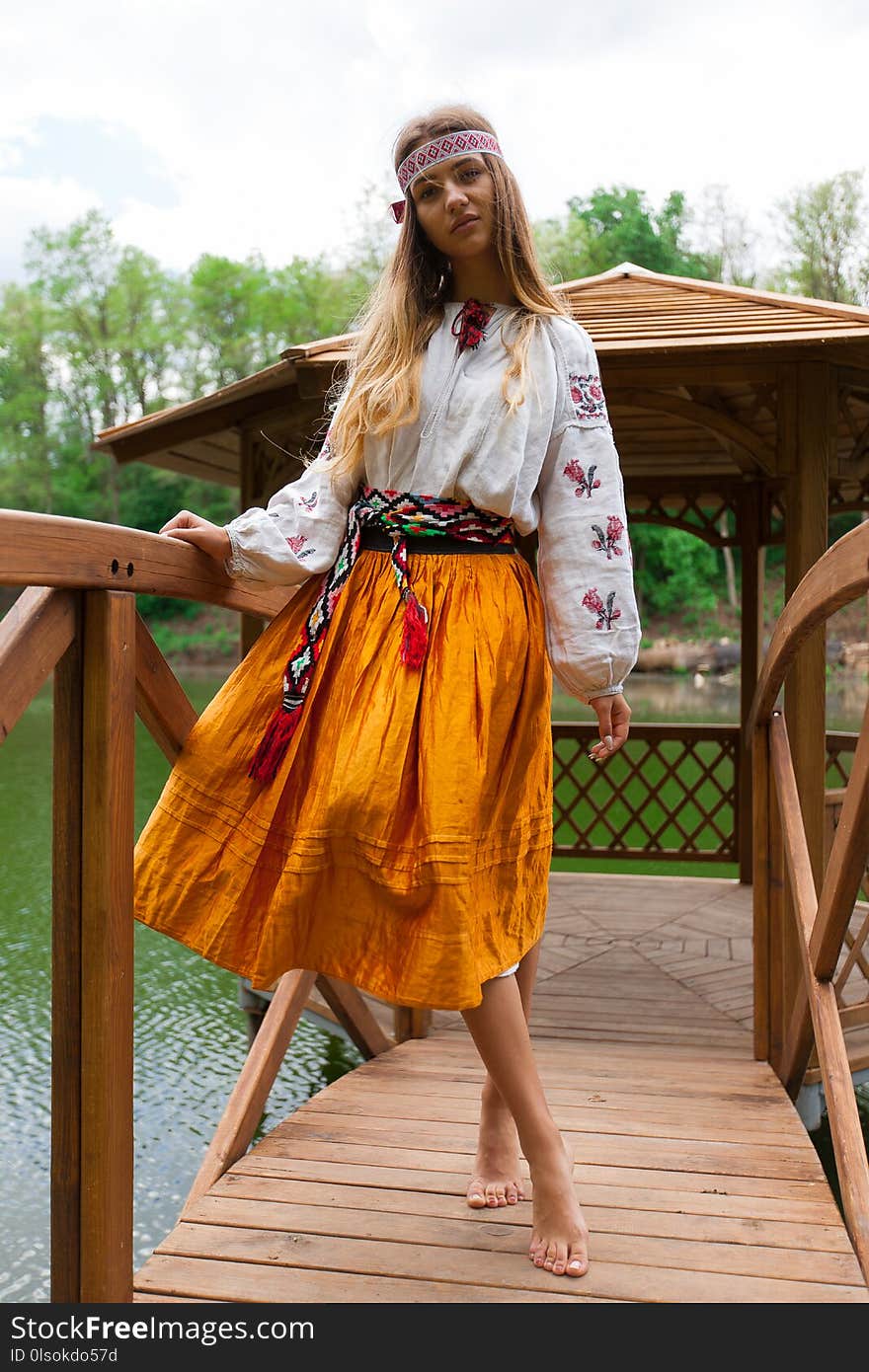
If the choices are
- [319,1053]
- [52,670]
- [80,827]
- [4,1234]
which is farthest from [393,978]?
[319,1053]

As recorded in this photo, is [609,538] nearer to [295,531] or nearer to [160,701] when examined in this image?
[295,531]

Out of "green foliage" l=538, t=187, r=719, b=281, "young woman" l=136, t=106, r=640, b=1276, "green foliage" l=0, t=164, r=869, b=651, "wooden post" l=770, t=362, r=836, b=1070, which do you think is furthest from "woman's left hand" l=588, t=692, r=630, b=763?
"green foliage" l=538, t=187, r=719, b=281

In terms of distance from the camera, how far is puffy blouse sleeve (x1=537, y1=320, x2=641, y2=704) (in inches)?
59.6

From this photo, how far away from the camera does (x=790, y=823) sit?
226cm

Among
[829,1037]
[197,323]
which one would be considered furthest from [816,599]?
[197,323]

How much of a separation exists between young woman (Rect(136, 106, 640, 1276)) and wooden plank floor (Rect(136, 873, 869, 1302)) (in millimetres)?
111

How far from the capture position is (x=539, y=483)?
1591 millimetres

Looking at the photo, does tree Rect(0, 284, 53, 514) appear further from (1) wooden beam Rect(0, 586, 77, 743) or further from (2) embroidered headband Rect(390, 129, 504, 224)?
(1) wooden beam Rect(0, 586, 77, 743)

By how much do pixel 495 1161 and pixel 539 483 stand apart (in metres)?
0.97

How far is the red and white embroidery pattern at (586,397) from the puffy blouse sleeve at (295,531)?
1.06 ft

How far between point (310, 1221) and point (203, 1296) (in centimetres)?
23

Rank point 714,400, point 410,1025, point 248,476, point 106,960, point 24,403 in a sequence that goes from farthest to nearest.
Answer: point 24,403
point 248,476
point 714,400
point 410,1025
point 106,960

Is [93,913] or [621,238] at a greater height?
[621,238]

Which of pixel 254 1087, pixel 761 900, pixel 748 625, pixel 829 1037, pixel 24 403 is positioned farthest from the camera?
pixel 24 403
